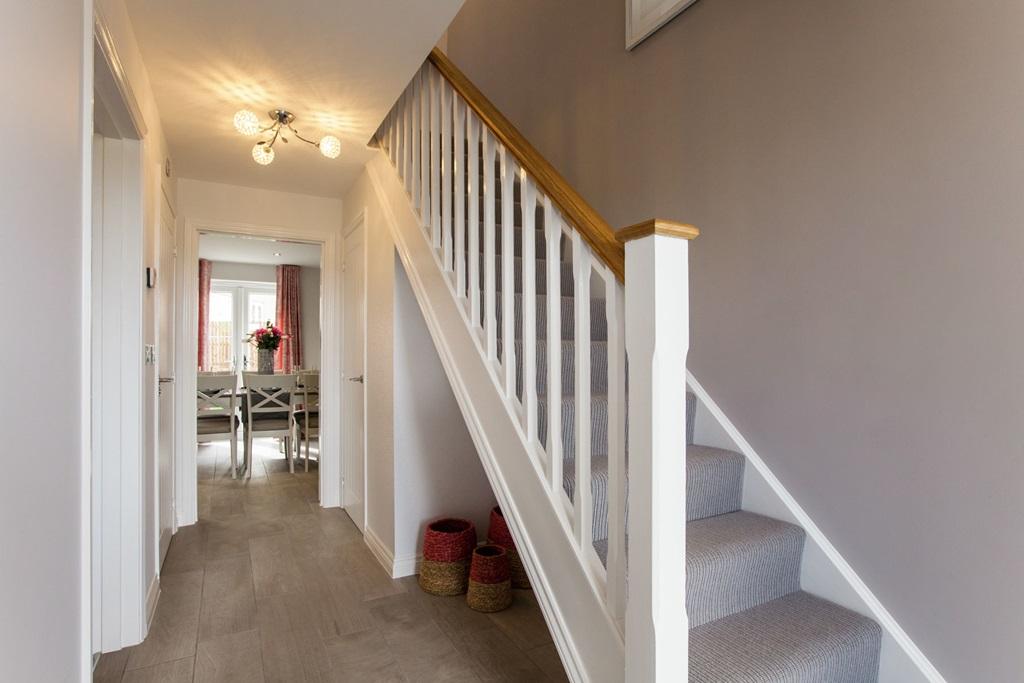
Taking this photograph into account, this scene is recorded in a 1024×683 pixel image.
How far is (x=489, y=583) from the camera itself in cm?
241

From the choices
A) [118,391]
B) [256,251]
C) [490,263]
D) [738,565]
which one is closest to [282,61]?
[490,263]

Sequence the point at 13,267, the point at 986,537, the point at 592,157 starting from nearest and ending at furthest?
the point at 13,267
the point at 986,537
the point at 592,157

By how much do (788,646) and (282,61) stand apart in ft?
8.47

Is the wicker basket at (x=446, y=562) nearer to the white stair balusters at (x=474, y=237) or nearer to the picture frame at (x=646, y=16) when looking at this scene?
the white stair balusters at (x=474, y=237)

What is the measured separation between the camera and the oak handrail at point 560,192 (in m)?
1.21

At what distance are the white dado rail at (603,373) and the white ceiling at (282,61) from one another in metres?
0.28

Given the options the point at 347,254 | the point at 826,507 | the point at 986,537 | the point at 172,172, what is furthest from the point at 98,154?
the point at 986,537

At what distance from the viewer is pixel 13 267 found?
2.81 feet

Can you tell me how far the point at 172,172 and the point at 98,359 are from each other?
1.71 metres

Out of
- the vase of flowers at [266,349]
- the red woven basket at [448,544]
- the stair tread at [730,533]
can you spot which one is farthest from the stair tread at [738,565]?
the vase of flowers at [266,349]

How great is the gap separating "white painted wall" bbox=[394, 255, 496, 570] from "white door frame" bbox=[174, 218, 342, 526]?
1343 mm

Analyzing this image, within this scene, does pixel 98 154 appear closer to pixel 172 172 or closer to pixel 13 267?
pixel 172 172

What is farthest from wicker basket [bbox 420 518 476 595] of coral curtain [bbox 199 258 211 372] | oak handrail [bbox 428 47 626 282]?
coral curtain [bbox 199 258 211 372]

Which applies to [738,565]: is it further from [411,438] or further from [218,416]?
[218,416]
